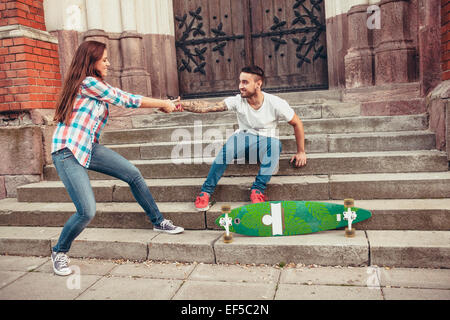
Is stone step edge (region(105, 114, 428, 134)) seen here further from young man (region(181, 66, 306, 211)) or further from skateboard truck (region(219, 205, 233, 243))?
skateboard truck (region(219, 205, 233, 243))

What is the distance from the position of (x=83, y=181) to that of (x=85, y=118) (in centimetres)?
49

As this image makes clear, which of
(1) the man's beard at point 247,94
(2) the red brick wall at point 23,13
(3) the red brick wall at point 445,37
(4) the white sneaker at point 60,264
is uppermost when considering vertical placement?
(2) the red brick wall at point 23,13

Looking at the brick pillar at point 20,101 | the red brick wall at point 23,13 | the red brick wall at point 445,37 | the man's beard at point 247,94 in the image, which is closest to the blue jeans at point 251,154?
the man's beard at point 247,94

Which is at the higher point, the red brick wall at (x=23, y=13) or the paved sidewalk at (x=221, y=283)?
the red brick wall at (x=23, y=13)

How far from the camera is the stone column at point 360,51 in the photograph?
17.9ft

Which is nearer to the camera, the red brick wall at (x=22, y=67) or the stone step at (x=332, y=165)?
the stone step at (x=332, y=165)

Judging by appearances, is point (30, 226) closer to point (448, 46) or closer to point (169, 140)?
point (169, 140)

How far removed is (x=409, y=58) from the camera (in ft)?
17.0

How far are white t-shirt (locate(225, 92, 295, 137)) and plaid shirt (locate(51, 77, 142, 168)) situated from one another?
48.3 inches

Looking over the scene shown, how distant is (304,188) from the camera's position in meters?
3.94

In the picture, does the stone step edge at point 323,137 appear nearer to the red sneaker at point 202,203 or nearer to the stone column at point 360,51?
the stone column at point 360,51

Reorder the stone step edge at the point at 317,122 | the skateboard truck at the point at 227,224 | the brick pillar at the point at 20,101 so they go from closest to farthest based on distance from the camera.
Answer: the skateboard truck at the point at 227,224, the stone step edge at the point at 317,122, the brick pillar at the point at 20,101

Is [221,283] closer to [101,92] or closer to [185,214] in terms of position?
[185,214]

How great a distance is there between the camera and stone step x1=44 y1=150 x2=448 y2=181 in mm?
4035
